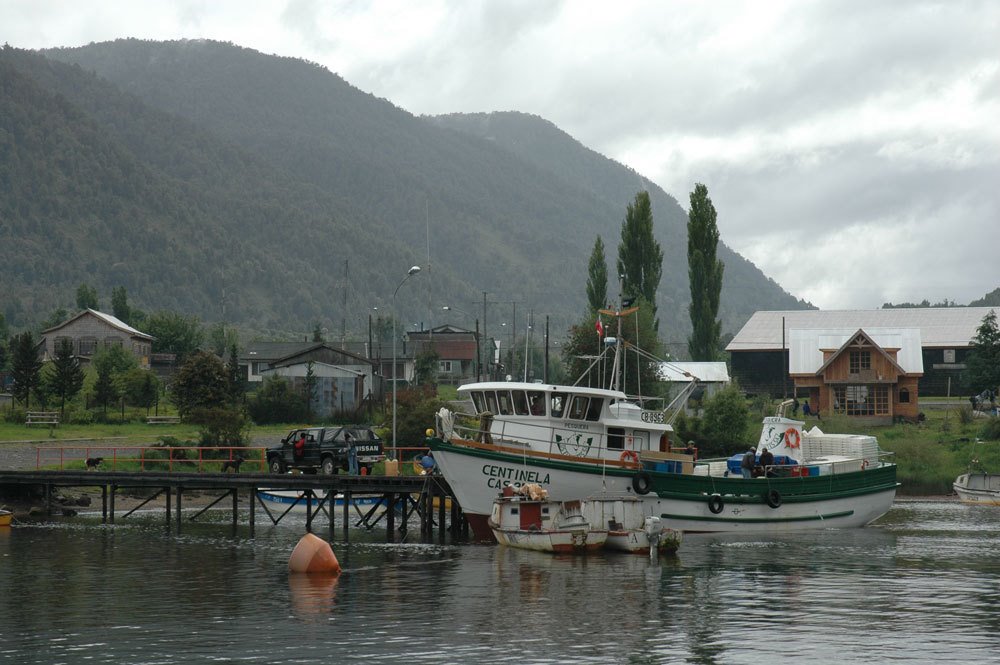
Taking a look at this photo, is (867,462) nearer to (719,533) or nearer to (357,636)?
(719,533)

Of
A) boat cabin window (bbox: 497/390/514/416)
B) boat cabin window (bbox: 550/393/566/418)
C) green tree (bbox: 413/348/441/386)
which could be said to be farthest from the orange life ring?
green tree (bbox: 413/348/441/386)

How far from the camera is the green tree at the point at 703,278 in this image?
11200 cm

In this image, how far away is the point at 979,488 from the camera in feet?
224

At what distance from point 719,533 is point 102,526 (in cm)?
2666

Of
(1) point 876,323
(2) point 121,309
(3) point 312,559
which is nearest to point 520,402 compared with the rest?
(3) point 312,559

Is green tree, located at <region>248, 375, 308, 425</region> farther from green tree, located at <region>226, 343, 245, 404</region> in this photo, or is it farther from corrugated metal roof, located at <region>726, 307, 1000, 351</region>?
corrugated metal roof, located at <region>726, 307, 1000, 351</region>

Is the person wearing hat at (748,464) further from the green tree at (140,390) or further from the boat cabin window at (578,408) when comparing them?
the green tree at (140,390)

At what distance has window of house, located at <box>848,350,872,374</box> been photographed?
99.8 metres

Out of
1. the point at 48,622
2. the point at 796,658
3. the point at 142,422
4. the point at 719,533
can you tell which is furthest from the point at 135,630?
the point at 142,422

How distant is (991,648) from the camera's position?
2616 cm

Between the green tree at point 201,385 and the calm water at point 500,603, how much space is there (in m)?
42.5

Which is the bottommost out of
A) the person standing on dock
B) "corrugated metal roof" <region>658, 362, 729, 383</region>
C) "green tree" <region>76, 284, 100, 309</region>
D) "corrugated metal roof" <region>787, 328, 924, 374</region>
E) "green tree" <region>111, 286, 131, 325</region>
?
the person standing on dock

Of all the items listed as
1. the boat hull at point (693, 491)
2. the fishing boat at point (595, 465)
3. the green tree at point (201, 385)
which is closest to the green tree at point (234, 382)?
the green tree at point (201, 385)

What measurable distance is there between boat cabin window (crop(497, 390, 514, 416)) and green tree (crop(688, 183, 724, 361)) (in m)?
66.3
